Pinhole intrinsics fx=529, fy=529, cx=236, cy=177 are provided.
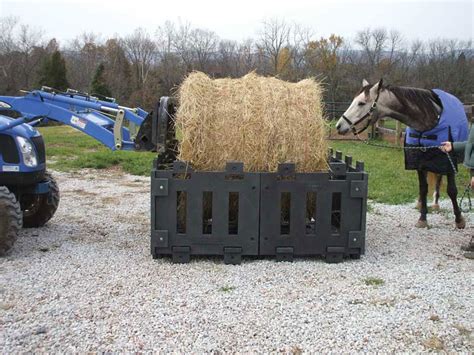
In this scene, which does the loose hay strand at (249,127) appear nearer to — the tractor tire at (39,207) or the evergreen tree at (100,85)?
the tractor tire at (39,207)

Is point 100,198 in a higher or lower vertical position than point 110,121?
lower

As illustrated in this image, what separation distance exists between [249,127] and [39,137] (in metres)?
2.58

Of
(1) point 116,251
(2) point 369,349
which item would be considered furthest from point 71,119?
(2) point 369,349

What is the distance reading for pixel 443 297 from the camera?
14.9ft

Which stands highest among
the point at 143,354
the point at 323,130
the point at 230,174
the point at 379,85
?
the point at 379,85

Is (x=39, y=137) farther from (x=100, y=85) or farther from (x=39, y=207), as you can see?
(x=100, y=85)

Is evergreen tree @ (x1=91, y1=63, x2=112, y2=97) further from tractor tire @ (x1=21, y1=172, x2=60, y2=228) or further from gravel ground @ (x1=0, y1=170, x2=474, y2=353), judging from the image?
gravel ground @ (x1=0, y1=170, x2=474, y2=353)

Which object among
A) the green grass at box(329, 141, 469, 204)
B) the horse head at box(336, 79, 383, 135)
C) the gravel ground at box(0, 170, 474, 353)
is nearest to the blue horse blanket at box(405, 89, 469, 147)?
the horse head at box(336, 79, 383, 135)

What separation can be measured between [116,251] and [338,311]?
2657 mm

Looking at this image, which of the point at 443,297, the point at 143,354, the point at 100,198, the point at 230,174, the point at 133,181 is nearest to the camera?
the point at 143,354

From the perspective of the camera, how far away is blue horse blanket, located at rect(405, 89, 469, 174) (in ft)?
21.7

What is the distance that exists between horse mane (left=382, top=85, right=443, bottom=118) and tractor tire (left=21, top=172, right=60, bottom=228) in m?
4.42

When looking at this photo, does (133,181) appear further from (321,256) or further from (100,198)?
(321,256)

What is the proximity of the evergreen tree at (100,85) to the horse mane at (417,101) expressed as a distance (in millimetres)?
33535
